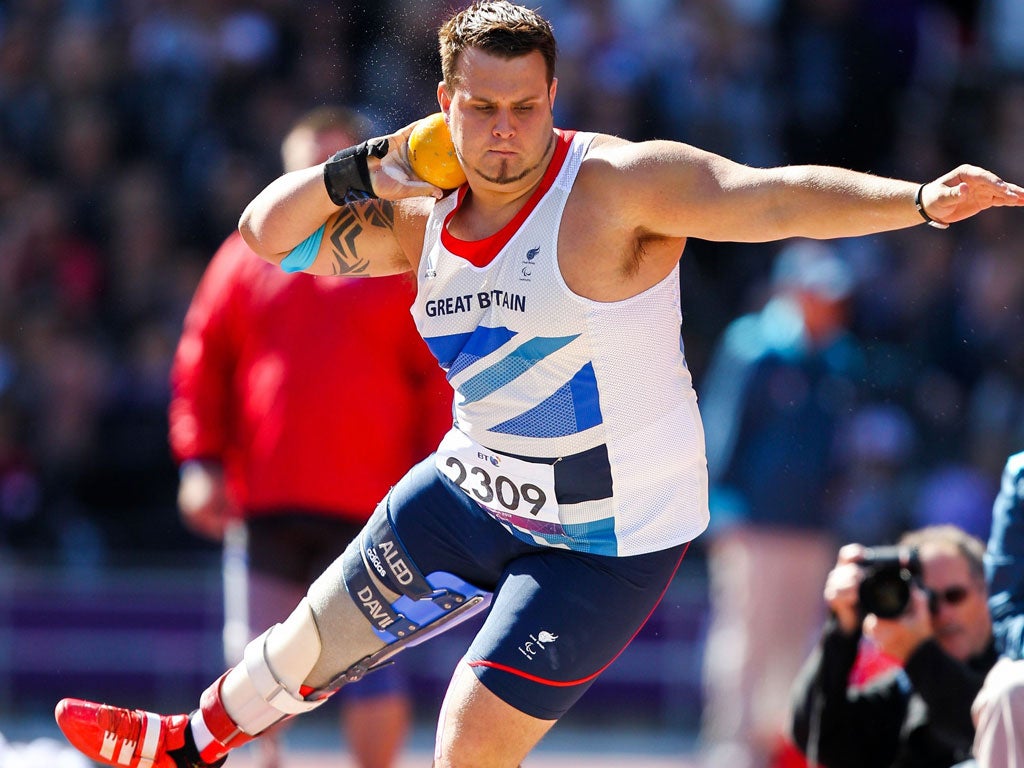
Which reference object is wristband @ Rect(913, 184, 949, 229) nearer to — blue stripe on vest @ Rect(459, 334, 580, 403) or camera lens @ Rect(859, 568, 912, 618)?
blue stripe on vest @ Rect(459, 334, 580, 403)

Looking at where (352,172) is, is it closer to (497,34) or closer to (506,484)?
(497,34)

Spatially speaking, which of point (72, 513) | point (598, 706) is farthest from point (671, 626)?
point (72, 513)

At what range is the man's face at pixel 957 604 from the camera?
4.52 meters

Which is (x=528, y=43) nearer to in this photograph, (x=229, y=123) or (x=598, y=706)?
(x=598, y=706)

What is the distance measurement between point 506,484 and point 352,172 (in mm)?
886

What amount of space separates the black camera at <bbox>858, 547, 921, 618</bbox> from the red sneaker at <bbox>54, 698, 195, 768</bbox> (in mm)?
1931

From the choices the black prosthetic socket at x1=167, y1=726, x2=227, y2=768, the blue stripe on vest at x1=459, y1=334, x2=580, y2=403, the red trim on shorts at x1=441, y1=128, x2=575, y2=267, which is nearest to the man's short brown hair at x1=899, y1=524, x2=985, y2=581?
the blue stripe on vest at x1=459, y1=334, x2=580, y2=403

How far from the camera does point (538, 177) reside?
152 inches

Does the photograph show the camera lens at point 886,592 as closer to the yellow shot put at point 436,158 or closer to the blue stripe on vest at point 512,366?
the blue stripe on vest at point 512,366

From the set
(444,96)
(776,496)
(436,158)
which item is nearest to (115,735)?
(436,158)

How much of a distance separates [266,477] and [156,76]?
204 inches

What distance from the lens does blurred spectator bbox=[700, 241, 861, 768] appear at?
24.8ft

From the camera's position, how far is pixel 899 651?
14.1ft

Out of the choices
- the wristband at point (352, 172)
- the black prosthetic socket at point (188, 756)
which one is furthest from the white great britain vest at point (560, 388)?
the black prosthetic socket at point (188, 756)
